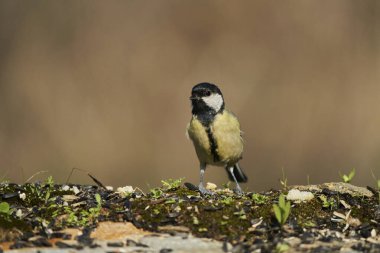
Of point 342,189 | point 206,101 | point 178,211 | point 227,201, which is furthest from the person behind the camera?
point 206,101

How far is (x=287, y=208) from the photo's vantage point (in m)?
4.28

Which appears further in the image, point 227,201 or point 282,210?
point 227,201

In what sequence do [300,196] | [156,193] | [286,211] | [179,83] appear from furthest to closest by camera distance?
1. [179,83]
2. [156,193]
3. [300,196]
4. [286,211]

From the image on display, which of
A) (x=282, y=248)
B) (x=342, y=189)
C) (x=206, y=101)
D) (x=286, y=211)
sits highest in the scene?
(x=206, y=101)

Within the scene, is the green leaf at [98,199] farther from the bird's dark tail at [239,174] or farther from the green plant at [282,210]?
the bird's dark tail at [239,174]

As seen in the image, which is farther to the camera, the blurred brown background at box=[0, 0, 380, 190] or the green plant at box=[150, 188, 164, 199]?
the blurred brown background at box=[0, 0, 380, 190]

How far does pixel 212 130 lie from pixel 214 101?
1.17ft

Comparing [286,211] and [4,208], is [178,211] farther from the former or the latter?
[4,208]

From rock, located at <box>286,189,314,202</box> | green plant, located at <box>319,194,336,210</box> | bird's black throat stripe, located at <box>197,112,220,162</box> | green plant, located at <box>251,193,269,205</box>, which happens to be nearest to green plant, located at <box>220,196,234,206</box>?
green plant, located at <box>251,193,269,205</box>

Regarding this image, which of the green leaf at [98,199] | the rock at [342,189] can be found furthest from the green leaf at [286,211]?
the green leaf at [98,199]

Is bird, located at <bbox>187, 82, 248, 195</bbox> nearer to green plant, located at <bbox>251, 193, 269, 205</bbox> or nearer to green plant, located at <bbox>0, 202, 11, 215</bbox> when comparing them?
green plant, located at <bbox>251, 193, 269, 205</bbox>

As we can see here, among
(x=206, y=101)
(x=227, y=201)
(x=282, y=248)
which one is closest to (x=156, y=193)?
(x=227, y=201)

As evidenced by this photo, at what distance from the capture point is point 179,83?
11938 mm

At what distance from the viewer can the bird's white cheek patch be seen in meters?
6.45
